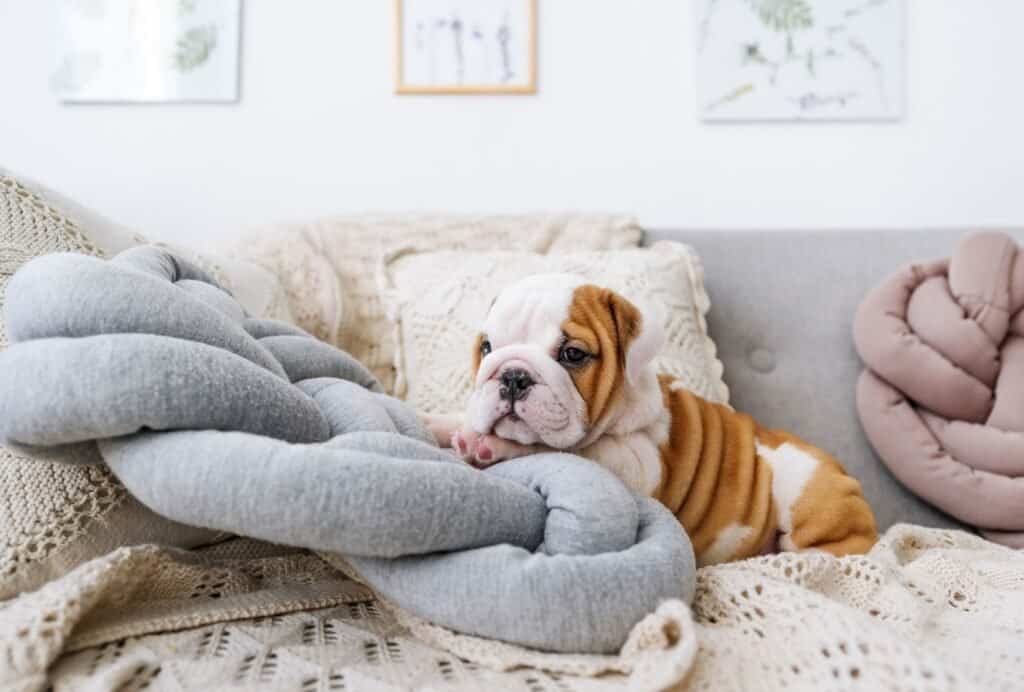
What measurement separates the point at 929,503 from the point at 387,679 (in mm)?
1069

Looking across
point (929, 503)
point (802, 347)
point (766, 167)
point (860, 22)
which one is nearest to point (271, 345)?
point (802, 347)

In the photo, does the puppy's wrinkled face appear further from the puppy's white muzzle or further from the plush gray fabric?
the plush gray fabric

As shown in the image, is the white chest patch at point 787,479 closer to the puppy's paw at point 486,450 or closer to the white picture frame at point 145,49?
the puppy's paw at point 486,450

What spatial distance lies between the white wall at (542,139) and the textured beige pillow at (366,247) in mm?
314

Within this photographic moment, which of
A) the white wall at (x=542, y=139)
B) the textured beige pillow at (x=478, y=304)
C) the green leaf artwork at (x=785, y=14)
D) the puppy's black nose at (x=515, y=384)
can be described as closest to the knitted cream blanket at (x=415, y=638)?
the puppy's black nose at (x=515, y=384)

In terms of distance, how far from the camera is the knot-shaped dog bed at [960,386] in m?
1.16

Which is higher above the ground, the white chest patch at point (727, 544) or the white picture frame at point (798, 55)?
the white picture frame at point (798, 55)

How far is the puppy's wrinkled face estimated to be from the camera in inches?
31.6

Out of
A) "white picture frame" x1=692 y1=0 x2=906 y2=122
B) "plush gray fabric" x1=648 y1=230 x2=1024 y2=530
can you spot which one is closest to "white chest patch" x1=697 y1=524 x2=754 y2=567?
"plush gray fabric" x1=648 y1=230 x2=1024 y2=530

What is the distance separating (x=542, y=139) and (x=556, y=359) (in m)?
1.01

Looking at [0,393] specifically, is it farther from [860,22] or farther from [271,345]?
[860,22]

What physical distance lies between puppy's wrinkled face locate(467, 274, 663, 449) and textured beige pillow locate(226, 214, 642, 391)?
1.56 feet

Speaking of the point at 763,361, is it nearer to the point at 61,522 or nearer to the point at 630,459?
the point at 630,459

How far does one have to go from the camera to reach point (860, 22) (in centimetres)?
169
